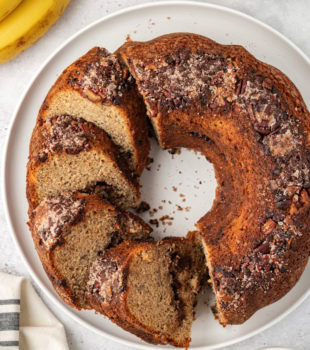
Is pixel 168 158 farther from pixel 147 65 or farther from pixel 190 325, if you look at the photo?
pixel 190 325

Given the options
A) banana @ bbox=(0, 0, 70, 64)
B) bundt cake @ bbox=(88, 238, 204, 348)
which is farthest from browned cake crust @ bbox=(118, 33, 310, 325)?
banana @ bbox=(0, 0, 70, 64)

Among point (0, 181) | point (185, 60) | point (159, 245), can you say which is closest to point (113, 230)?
point (159, 245)

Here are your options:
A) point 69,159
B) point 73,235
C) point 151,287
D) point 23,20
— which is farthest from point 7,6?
point 151,287

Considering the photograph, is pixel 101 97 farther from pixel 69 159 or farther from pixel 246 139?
pixel 246 139

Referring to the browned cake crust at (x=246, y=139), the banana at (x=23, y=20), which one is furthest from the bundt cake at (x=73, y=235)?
the banana at (x=23, y=20)

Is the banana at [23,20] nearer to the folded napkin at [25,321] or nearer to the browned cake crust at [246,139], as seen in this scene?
the browned cake crust at [246,139]

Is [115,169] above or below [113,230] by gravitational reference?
above
